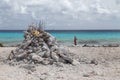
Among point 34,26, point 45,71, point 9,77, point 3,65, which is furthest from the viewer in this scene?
point 34,26

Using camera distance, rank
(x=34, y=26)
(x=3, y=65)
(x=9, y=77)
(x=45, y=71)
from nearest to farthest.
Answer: (x=9, y=77) < (x=45, y=71) < (x=3, y=65) < (x=34, y=26)

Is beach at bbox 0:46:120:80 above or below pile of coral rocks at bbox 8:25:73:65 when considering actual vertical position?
below

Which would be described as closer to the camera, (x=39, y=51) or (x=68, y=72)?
(x=68, y=72)

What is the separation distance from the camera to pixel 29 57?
20.0 m

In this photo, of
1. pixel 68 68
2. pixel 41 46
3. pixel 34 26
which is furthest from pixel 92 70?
pixel 34 26

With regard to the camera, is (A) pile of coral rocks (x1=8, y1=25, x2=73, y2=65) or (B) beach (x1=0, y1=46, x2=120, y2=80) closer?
(B) beach (x1=0, y1=46, x2=120, y2=80)

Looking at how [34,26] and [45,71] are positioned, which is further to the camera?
[34,26]

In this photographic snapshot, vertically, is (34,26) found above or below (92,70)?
above

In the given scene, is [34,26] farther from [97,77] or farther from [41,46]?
[97,77]

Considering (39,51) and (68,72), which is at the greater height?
(39,51)

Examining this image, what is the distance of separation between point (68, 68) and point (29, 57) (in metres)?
2.46

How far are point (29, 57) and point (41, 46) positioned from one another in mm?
1031

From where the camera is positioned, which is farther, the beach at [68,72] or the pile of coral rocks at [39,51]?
the pile of coral rocks at [39,51]

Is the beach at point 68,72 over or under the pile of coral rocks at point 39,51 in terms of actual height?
under
